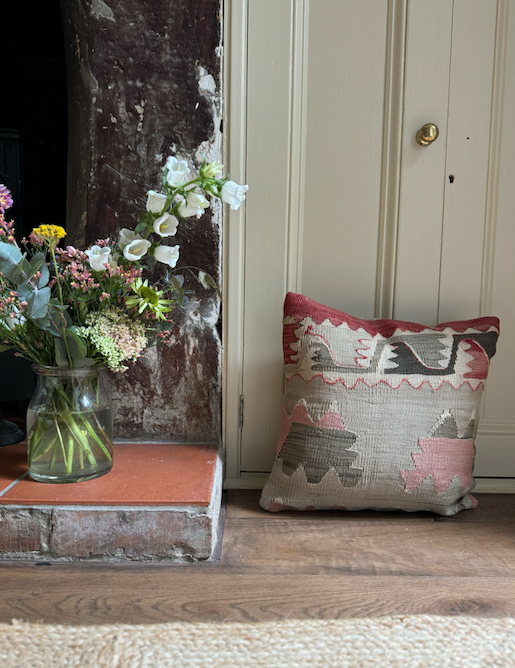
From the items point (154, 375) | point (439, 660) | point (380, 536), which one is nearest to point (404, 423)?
point (380, 536)

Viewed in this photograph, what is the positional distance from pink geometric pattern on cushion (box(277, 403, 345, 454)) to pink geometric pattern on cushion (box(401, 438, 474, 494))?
0.60ft

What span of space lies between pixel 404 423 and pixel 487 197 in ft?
2.09

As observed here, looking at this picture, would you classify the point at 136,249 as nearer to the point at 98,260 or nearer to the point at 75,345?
the point at 98,260

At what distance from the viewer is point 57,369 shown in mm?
1064

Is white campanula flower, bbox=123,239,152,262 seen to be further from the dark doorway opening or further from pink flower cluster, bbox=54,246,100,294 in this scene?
the dark doorway opening

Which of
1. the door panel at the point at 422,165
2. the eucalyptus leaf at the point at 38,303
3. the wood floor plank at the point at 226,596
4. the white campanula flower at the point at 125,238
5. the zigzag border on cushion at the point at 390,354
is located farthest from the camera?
the door panel at the point at 422,165

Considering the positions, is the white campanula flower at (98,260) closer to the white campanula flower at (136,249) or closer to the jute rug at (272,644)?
the white campanula flower at (136,249)

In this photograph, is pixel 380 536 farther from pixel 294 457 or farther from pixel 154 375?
pixel 154 375

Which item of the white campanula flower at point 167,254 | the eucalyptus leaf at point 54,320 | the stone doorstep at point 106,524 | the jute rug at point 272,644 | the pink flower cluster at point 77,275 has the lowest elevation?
the jute rug at point 272,644

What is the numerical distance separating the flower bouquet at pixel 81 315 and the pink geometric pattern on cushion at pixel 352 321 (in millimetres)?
280

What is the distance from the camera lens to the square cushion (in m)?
1.18

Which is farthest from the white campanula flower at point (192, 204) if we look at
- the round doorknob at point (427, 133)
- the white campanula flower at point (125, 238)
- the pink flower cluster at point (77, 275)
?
the round doorknob at point (427, 133)

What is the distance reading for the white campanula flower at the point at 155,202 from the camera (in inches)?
41.5

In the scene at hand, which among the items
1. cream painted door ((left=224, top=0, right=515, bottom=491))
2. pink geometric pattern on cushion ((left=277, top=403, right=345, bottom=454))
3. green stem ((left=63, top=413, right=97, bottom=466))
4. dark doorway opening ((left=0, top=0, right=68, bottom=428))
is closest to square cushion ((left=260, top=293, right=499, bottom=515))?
pink geometric pattern on cushion ((left=277, top=403, right=345, bottom=454))
